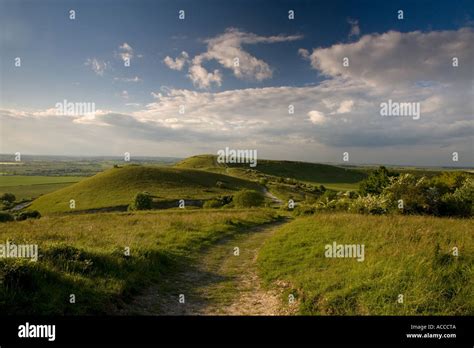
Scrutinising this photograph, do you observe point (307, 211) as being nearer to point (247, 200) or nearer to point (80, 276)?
point (247, 200)

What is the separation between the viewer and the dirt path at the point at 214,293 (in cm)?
880

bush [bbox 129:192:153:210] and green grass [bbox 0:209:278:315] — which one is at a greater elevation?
green grass [bbox 0:209:278:315]

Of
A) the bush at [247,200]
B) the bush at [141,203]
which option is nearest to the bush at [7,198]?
the bush at [141,203]

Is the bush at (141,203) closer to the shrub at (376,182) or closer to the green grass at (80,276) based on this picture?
the shrub at (376,182)

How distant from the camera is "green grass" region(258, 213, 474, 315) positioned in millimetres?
7637

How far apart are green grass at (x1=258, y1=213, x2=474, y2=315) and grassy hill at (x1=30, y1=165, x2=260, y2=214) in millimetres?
62479

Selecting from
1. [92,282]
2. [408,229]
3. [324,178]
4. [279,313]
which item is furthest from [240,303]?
[324,178]

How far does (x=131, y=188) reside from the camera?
274 ft

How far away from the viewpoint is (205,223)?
2569cm

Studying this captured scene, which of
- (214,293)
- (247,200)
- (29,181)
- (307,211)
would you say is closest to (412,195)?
(307,211)

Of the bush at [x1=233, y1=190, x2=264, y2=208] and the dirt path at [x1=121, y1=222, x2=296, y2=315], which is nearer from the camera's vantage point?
the dirt path at [x1=121, y1=222, x2=296, y2=315]

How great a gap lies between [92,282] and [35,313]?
200 cm

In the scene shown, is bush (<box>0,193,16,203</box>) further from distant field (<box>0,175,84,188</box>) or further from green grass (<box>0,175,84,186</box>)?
distant field (<box>0,175,84,188</box>)

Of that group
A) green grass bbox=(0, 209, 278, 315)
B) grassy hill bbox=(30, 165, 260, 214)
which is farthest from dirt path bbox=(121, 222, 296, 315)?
grassy hill bbox=(30, 165, 260, 214)
